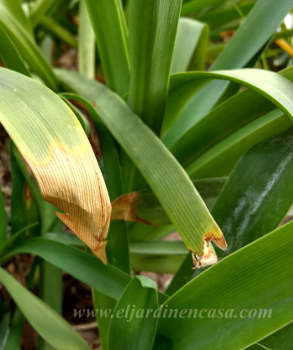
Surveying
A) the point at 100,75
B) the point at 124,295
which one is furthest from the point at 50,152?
the point at 100,75

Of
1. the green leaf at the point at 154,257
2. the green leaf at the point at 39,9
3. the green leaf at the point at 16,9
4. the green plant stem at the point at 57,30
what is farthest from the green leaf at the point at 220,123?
the green plant stem at the point at 57,30

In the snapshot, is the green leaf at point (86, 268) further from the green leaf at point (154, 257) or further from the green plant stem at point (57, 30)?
the green plant stem at point (57, 30)

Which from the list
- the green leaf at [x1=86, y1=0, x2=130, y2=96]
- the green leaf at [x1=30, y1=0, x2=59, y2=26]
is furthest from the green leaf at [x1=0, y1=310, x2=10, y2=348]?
the green leaf at [x1=30, y1=0, x2=59, y2=26]

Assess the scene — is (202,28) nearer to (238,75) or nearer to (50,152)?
(238,75)

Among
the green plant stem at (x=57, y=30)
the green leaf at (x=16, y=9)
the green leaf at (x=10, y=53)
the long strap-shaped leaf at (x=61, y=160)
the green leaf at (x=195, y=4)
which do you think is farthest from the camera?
the green plant stem at (x=57, y=30)

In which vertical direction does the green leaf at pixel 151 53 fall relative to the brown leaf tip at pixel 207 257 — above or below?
above
